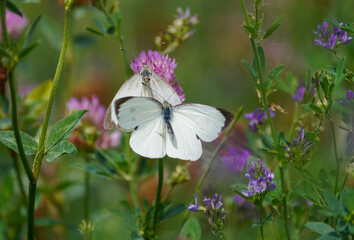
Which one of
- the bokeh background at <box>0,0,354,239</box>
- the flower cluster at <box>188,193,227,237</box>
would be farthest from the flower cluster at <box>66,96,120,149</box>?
the flower cluster at <box>188,193,227,237</box>

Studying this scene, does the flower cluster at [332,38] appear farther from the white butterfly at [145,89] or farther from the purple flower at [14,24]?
the purple flower at [14,24]

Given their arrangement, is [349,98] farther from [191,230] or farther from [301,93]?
[191,230]

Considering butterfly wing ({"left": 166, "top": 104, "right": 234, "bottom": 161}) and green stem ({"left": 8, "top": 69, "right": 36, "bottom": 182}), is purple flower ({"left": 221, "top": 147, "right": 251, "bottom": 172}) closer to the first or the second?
butterfly wing ({"left": 166, "top": 104, "right": 234, "bottom": 161})

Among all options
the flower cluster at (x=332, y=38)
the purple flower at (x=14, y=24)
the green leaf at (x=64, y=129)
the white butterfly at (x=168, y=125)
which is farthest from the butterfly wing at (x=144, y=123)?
the purple flower at (x=14, y=24)

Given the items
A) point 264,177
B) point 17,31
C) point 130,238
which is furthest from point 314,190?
point 17,31

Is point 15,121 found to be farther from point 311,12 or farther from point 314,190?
point 311,12

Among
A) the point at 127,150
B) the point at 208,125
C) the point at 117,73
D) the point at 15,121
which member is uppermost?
the point at 15,121
